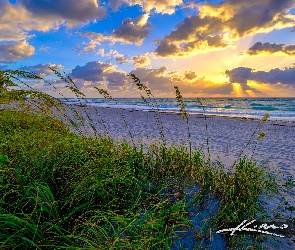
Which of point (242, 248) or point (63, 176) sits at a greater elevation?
point (63, 176)

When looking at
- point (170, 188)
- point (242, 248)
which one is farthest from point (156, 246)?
point (170, 188)

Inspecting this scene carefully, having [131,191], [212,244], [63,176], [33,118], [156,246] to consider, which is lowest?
[212,244]

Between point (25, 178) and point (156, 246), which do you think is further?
point (25, 178)

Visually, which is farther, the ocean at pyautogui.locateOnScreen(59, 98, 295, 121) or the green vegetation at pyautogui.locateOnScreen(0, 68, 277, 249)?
the ocean at pyautogui.locateOnScreen(59, 98, 295, 121)

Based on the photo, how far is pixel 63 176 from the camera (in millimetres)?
3715

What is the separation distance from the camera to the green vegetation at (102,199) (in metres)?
2.56

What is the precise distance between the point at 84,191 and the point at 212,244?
1.76 metres

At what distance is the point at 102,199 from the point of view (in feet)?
11.2

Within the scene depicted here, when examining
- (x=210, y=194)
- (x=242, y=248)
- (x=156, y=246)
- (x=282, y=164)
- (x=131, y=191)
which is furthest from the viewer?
(x=282, y=164)

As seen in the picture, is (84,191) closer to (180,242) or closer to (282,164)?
(180,242)

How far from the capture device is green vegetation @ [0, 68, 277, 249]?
101 inches

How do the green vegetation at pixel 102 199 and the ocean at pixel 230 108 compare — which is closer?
the green vegetation at pixel 102 199

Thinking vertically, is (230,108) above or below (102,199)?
below

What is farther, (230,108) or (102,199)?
(230,108)
